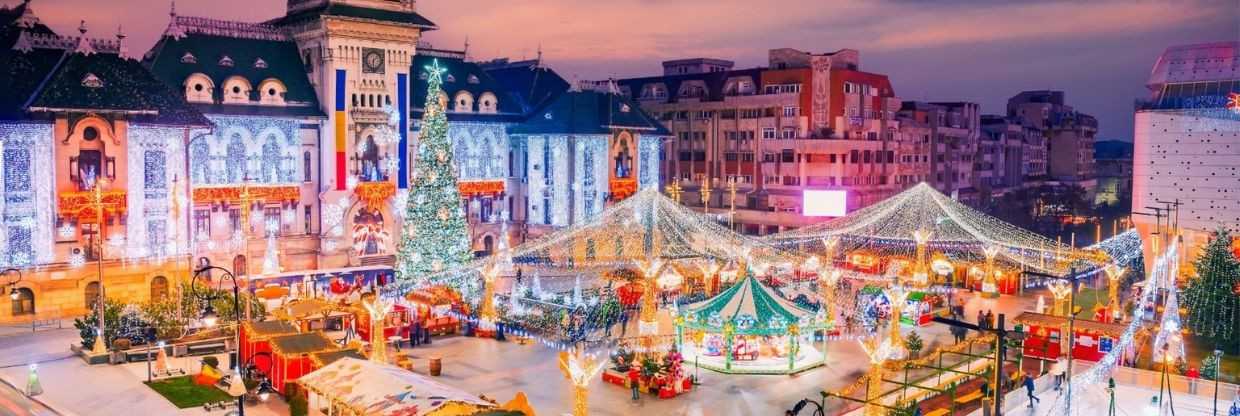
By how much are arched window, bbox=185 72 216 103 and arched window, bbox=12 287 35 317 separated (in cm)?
1170

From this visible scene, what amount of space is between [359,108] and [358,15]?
4.71 m

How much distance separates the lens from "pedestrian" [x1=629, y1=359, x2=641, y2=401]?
30.1 meters

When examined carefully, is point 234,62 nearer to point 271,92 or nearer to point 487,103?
point 271,92

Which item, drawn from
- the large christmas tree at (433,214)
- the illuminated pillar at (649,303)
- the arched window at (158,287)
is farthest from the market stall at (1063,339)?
the arched window at (158,287)

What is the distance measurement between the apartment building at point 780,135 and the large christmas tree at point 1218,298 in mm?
32558

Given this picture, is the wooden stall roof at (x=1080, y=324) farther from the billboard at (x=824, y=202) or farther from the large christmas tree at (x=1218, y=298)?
the billboard at (x=824, y=202)

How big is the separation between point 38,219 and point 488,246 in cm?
2559

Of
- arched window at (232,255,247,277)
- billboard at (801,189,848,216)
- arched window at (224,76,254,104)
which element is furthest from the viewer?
billboard at (801,189,848,216)

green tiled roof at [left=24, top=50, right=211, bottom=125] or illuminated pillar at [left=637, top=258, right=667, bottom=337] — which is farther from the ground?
green tiled roof at [left=24, top=50, right=211, bottom=125]

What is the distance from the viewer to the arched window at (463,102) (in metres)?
59.4

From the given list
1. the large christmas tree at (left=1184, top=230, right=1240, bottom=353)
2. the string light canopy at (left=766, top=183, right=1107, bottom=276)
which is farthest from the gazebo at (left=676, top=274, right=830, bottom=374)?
the large christmas tree at (left=1184, top=230, right=1240, bottom=353)

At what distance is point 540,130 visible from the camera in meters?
61.0

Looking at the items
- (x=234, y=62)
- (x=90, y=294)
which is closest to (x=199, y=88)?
(x=234, y=62)

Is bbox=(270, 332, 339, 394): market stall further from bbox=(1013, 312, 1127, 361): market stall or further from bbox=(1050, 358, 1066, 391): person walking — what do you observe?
bbox=(1013, 312, 1127, 361): market stall
